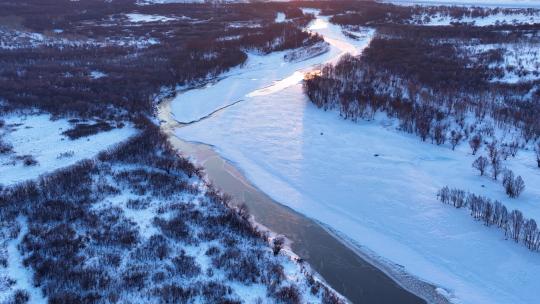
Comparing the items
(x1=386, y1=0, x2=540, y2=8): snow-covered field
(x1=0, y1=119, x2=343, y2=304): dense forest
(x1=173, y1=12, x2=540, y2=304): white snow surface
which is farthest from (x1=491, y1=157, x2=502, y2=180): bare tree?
(x1=386, y1=0, x2=540, y2=8): snow-covered field

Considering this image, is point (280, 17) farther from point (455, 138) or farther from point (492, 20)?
point (455, 138)

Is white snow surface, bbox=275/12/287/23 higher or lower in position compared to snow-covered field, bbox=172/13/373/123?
higher

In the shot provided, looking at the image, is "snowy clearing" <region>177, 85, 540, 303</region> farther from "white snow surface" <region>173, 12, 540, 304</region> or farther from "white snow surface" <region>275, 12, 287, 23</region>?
"white snow surface" <region>275, 12, 287, 23</region>

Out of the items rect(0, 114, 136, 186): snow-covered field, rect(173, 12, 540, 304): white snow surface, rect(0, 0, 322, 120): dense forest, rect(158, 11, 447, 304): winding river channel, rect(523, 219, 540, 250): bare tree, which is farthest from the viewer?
rect(0, 0, 322, 120): dense forest

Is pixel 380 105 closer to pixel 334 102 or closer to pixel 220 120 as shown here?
pixel 334 102

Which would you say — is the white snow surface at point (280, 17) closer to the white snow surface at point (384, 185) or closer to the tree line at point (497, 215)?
the white snow surface at point (384, 185)

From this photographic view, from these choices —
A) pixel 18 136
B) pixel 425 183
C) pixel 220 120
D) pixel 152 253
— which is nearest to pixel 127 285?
pixel 152 253
